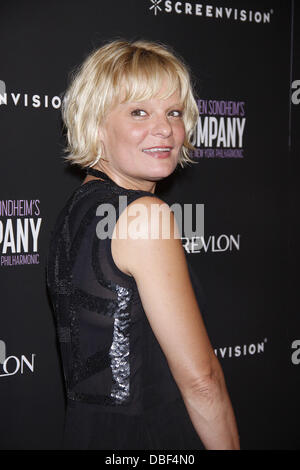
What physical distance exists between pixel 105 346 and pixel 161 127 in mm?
594

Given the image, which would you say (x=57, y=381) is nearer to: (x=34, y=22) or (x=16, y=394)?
(x=16, y=394)

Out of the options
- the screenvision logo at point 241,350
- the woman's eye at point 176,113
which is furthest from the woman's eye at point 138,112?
the screenvision logo at point 241,350

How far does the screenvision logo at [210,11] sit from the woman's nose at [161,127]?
1353mm

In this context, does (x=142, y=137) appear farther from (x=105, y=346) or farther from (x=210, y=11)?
(x=210, y=11)

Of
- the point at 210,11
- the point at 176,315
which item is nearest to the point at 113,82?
the point at 176,315

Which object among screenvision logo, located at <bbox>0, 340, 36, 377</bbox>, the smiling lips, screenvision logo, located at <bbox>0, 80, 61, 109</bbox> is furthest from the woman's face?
screenvision logo, located at <bbox>0, 340, 36, 377</bbox>

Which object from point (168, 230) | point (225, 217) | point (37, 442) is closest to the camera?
point (168, 230)

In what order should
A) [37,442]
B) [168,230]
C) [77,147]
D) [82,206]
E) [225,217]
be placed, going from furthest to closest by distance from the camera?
[225,217] < [37,442] < [77,147] < [82,206] < [168,230]

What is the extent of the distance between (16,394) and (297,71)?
2.21 m

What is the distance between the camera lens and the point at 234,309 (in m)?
3.13

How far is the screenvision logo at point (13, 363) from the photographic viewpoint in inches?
98.3

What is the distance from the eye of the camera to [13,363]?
99.4 inches
